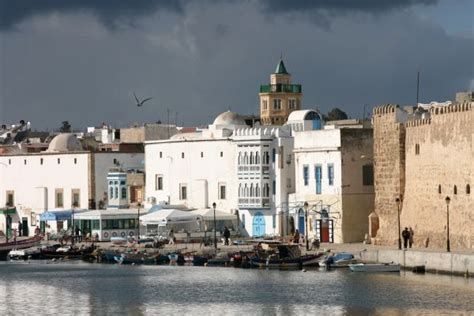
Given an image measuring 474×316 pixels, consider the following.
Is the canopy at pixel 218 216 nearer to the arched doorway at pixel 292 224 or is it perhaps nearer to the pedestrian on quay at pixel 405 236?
the arched doorway at pixel 292 224

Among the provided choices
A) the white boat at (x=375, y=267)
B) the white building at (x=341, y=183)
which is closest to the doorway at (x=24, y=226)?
the white building at (x=341, y=183)

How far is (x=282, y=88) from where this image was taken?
78.1 metres

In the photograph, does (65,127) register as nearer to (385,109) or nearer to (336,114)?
(336,114)

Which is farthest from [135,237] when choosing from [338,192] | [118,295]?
[118,295]

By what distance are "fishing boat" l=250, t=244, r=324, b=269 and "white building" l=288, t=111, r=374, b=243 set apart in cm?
553

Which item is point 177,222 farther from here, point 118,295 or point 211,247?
point 118,295

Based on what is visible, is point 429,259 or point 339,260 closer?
point 429,259

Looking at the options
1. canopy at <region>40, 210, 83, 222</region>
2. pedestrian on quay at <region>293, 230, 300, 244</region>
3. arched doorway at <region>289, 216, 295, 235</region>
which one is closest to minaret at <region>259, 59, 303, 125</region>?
canopy at <region>40, 210, 83, 222</region>

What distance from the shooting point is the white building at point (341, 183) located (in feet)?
196

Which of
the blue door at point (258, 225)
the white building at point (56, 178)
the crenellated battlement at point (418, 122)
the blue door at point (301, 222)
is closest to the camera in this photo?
the crenellated battlement at point (418, 122)

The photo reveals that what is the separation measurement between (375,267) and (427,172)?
4.54 metres

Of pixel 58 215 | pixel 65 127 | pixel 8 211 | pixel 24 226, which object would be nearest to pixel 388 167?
pixel 58 215

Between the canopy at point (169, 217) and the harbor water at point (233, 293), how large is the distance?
9.85 metres

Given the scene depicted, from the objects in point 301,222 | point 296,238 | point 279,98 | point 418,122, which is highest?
point 279,98
